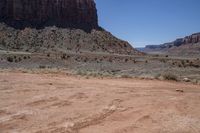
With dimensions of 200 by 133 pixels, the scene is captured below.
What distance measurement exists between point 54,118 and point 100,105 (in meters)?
2.71

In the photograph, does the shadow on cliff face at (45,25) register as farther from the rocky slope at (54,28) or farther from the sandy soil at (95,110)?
the sandy soil at (95,110)

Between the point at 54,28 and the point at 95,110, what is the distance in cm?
7985

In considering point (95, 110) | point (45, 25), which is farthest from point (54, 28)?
point (95, 110)

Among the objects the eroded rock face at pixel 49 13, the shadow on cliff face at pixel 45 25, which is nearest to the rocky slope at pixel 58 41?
the shadow on cliff face at pixel 45 25

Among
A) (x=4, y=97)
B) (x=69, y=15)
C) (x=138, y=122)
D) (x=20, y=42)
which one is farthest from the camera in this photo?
(x=69, y=15)

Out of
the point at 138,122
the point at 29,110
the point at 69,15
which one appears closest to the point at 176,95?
the point at 138,122

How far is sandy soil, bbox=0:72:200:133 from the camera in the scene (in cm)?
1006

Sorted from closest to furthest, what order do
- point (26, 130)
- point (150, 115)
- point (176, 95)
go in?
point (26, 130) → point (150, 115) → point (176, 95)

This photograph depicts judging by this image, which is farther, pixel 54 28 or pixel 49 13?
pixel 49 13

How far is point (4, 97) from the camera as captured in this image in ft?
47.5

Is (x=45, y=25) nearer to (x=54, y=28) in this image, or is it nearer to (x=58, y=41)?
(x=54, y=28)

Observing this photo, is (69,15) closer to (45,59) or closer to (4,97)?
(45,59)

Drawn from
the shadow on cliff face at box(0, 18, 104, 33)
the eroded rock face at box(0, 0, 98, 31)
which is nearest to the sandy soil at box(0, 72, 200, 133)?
the shadow on cliff face at box(0, 18, 104, 33)

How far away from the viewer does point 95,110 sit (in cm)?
1230
